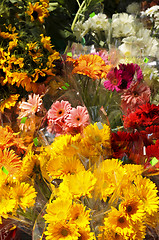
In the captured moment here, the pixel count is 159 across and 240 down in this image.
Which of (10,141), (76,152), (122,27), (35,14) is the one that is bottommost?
(10,141)

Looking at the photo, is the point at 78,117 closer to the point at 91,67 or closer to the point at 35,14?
the point at 91,67

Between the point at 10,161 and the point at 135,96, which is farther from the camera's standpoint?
the point at 135,96

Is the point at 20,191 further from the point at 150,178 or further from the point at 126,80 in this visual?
the point at 126,80

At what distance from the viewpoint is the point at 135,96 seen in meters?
1.03

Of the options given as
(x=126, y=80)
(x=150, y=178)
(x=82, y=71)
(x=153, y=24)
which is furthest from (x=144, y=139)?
(x=153, y=24)

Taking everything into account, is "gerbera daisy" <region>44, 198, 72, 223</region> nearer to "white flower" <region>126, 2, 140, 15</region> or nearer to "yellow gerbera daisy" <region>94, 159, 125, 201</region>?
"yellow gerbera daisy" <region>94, 159, 125, 201</region>

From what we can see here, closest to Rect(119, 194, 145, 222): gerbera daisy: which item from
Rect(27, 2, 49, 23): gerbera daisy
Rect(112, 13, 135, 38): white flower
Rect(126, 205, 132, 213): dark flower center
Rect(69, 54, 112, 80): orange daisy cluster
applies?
Rect(126, 205, 132, 213): dark flower center

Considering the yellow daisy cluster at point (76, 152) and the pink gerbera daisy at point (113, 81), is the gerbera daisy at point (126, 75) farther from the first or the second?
the yellow daisy cluster at point (76, 152)

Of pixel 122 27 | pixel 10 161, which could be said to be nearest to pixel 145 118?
pixel 10 161

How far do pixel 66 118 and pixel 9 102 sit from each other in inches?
10.8

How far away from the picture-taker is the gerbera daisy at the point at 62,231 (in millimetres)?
584

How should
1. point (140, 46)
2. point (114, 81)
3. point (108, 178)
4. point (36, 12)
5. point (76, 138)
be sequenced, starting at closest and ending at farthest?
point (108, 178), point (76, 138), point (114, 81), point (36, 12), point (140, 46)

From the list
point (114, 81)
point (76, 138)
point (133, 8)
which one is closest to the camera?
point (76, 138)

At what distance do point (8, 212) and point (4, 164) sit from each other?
172 millimetres
